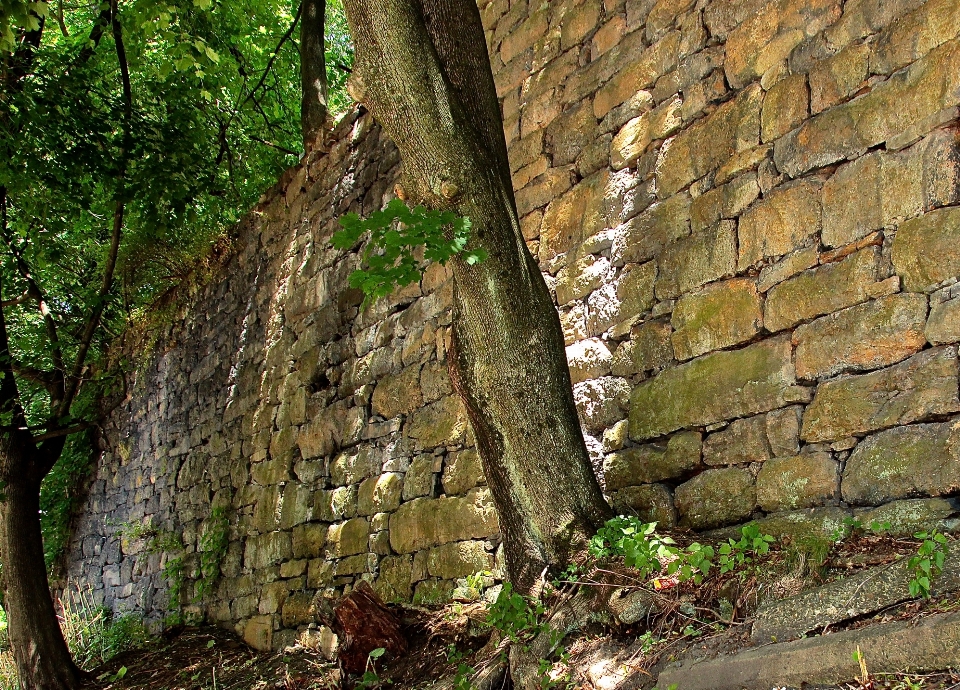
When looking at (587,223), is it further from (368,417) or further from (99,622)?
(99,622)

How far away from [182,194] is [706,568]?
615cm

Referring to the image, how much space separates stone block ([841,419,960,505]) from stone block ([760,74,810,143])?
1217 mm

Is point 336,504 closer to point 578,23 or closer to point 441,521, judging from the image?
point 441,521

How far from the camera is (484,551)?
4473 millimetres

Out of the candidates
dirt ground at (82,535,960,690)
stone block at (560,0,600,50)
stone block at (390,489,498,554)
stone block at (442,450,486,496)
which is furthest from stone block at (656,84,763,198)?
stone block at (390,489,498,554)

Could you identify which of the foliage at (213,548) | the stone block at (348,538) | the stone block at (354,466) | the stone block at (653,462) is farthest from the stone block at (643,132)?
the foliage at (213,548)

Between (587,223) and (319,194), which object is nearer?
(587,223)

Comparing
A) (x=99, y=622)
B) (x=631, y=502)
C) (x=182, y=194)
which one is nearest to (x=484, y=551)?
(x=631, y=502)

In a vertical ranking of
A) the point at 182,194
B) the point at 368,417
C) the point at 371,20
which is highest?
the point at 182,194

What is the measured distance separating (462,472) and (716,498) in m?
1.63

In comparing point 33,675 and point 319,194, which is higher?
point 319,194

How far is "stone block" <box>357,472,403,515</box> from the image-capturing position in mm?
5203

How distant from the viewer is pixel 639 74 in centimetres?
412

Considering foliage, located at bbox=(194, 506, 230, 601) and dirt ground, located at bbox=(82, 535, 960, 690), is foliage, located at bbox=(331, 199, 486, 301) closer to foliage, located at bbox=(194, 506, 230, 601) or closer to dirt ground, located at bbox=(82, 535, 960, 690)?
dirt ground, located at bbox=(82, 535, 960, 690)
